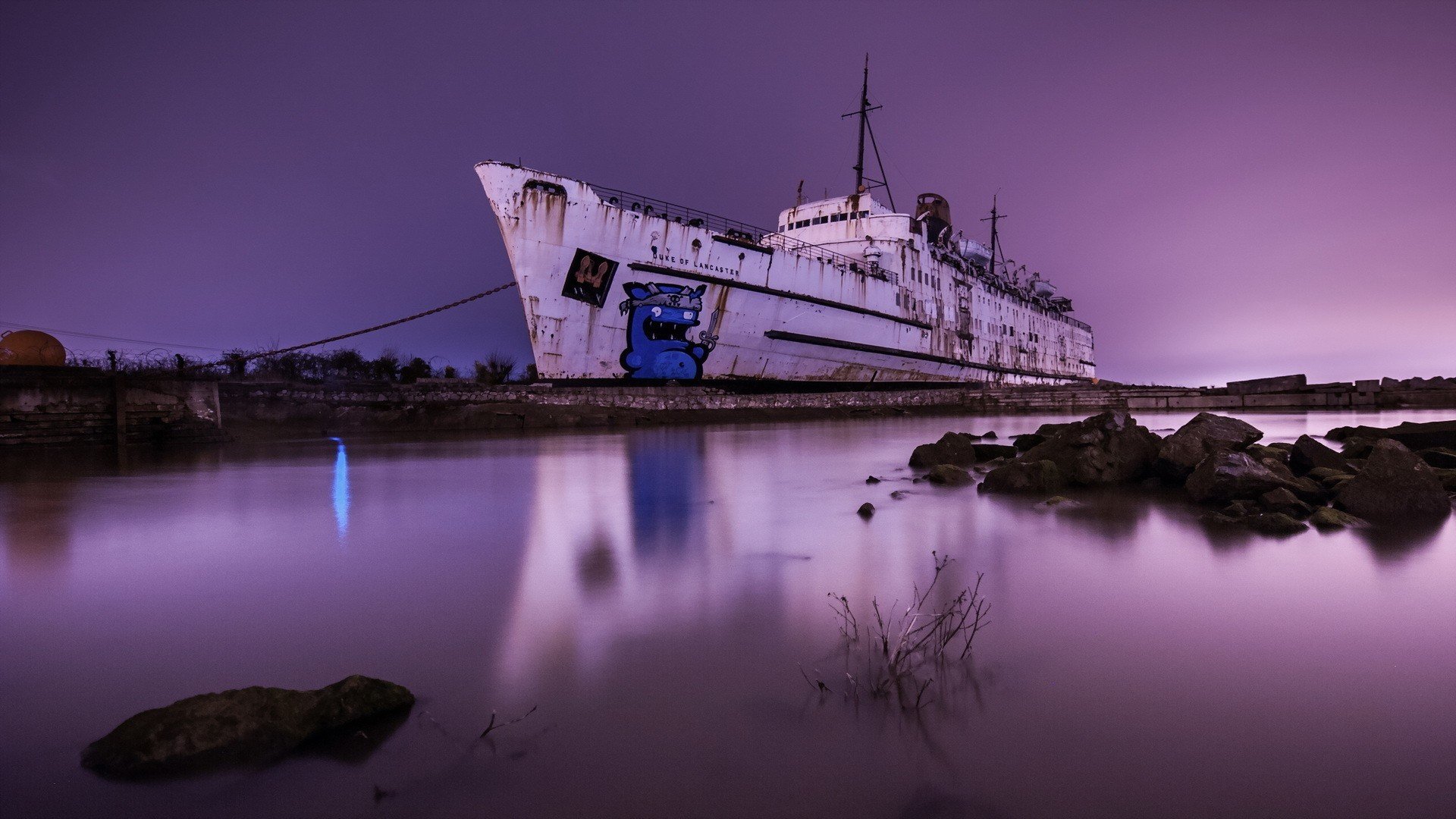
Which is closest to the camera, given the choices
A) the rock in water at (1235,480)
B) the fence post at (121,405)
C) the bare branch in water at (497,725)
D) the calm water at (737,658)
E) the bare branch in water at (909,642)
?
the calm water at (737,658)

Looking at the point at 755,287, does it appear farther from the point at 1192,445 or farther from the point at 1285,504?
the point at 1285,504

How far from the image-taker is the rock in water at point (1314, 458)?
19.9 feet

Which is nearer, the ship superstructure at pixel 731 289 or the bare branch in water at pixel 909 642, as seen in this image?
the bare branch in water at pixel 909 642

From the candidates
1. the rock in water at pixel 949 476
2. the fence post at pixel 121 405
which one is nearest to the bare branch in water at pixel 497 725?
the rock in water at pixel 949 476

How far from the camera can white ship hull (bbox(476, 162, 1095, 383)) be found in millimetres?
17750

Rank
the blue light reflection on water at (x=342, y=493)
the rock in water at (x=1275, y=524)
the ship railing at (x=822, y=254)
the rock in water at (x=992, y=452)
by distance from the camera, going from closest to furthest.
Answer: the rock in water at (x=1275, y=524) → the blue light reflection on water at (x=342, y=493) → the rock in water at (x=992, y=452) → the ship railing at (x=822, y=254)

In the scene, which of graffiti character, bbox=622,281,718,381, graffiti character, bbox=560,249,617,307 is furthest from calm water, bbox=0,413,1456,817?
graffiti character, bbox=622,281,718,381

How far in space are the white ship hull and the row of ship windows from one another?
98mm

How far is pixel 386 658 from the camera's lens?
7.93 feet

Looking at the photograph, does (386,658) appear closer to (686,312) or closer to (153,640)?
(153,640)

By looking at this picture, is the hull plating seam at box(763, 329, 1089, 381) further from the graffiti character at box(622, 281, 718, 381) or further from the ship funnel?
the ship funnel

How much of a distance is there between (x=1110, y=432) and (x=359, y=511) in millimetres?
7509

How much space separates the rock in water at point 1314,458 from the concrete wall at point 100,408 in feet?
61.5

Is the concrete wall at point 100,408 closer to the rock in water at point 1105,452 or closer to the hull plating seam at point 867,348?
the hull plating seam at point 867,348
